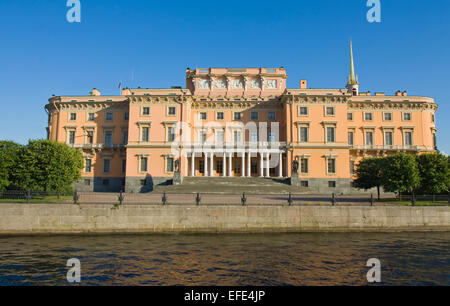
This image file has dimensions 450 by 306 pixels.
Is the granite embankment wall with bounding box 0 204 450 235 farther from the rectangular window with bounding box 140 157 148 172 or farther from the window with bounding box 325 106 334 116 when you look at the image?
the window with bounding box 325 106 334 116

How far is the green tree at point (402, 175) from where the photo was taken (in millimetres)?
23703

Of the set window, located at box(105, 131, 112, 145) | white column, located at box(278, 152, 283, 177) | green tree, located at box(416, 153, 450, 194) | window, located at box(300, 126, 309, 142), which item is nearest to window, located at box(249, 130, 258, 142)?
white column, located at box(278, 152, 283, 177)

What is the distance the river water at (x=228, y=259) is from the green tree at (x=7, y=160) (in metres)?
8.21

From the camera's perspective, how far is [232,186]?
35781 millimetres

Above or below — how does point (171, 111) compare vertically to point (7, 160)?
above

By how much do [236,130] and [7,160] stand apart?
29.0 meters

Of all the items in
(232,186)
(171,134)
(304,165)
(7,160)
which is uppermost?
(171,134)

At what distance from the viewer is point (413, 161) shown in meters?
24.5

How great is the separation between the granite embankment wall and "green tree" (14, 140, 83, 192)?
6.86 m

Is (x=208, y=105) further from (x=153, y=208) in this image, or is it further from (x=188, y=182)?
(x=153, y=208)

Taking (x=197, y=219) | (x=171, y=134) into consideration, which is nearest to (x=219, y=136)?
(x=171, y=134)

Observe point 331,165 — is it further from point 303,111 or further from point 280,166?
point 303,111
